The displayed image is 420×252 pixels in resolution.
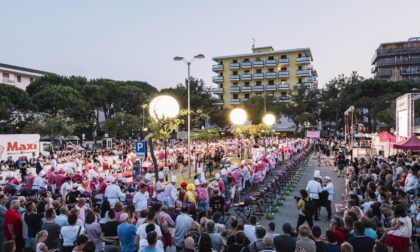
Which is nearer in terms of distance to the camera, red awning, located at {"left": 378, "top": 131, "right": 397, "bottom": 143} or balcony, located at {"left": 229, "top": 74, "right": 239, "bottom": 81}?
red awning, located at {"left": 378, "top": 131, "right": 397, "bottom": 143}

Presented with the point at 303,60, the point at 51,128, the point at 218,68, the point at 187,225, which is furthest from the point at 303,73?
the point at 187,225

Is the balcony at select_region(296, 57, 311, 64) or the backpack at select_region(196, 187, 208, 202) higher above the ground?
the balcony at select_region(296, 57, 311, 64)

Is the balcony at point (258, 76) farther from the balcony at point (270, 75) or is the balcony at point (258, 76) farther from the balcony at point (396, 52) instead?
the balcony at point (396, 52)

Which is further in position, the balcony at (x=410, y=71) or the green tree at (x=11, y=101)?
the balcony at (x=410, y=71)

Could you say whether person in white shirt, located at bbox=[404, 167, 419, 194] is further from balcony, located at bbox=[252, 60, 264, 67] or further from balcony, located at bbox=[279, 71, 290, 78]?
balcony, located at bbox=[252, 60, 264, 67]

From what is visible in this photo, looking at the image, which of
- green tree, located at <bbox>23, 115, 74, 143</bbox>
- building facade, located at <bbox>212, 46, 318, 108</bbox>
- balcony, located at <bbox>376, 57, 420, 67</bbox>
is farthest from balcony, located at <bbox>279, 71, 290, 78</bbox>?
green tree, located at <bbox>23, 115, 74, 143</bbox>

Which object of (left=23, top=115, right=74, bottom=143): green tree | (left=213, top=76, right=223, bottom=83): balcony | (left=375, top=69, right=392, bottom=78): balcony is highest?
(left=375, top=69, right=392, bottom=78): balcony

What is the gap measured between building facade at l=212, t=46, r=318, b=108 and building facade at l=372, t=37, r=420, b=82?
3155cm

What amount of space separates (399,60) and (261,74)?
44.8 meters

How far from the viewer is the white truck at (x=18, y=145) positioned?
26.9 meters

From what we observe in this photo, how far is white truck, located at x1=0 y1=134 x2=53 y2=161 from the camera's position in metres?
26.9

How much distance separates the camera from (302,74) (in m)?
77.5

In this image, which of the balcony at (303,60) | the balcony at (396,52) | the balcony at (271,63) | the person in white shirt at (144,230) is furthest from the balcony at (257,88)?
the person in white shirt at (144,230)

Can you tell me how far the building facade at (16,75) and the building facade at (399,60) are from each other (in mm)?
91483
